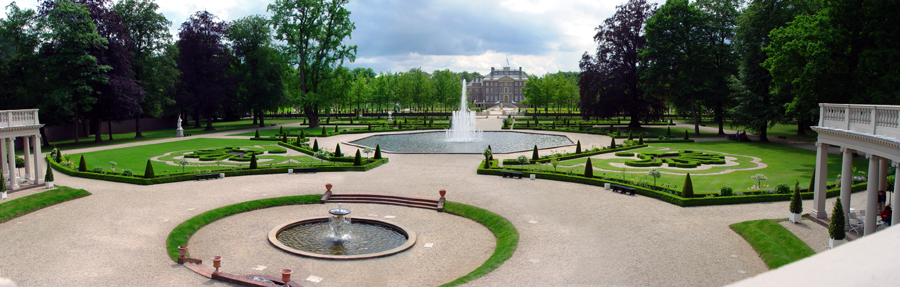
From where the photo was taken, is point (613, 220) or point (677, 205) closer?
point (613, 220)

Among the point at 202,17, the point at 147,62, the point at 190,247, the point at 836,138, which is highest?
the point at 202,17

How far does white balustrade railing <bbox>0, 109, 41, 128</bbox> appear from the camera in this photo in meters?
26.7

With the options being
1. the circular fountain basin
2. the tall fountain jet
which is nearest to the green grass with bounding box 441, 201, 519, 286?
the circular fountain basin

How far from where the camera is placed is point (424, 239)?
64.2ft

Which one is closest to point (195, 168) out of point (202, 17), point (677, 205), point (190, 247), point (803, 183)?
point (190, 247)

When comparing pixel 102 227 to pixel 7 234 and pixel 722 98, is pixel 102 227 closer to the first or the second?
pixel 7 234

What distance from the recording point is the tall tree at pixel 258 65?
70.6 meters

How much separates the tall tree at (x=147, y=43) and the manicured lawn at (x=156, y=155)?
7088 millimetres

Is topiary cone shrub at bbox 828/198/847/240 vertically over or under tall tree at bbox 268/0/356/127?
under

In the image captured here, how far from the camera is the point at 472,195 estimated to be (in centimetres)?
2597

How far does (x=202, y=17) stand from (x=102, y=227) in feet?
178

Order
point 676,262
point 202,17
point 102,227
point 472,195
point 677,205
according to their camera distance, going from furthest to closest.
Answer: point 202,17
point 472,195
point 677,205
point 102,227
point 676,262

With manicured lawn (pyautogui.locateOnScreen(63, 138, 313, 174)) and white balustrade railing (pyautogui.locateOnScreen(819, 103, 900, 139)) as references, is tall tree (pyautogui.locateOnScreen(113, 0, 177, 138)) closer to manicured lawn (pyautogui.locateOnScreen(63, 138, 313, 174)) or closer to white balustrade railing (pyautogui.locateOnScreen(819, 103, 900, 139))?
manicured lawn (pyautogui.locateOnScreen(63, 138, 313, 174))

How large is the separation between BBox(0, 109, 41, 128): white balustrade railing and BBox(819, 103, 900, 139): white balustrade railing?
1421 inches
